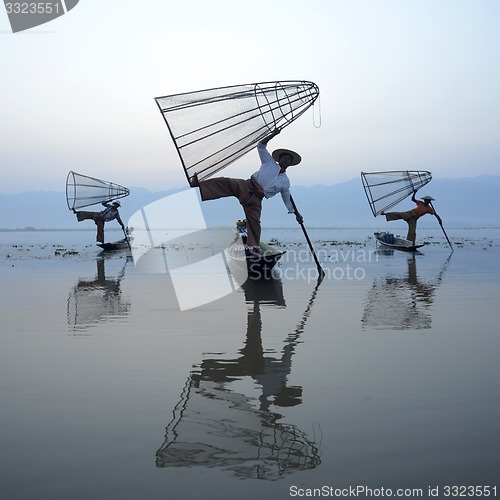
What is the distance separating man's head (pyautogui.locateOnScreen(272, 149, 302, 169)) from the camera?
17797 mm

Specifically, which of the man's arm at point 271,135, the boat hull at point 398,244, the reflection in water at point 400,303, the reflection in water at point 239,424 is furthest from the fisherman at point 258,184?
the boat hull at point 398,244

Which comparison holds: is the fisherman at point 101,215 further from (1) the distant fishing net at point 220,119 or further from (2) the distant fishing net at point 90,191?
(1) the distant fishing net at point 220,119

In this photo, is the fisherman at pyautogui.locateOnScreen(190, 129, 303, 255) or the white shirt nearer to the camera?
the fisherman at pyautogui.locateOnScreen(190, 129, 303, 255)

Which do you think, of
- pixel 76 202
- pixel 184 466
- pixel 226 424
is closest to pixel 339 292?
pixel 226 424

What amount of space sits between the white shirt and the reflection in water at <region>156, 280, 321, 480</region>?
10.8 meters

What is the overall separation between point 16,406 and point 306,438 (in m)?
2.94

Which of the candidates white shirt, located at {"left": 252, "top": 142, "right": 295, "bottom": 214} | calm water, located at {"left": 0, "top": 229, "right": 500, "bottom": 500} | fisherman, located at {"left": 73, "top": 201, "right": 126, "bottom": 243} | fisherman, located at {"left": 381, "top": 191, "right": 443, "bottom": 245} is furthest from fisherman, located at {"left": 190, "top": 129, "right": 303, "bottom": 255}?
fisherman, located at {"left": 73, "top": 201, "right": 126, "bottom": 243}

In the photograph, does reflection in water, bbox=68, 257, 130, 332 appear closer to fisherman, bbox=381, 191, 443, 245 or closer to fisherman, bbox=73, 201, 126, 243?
fisherman, bbox=73, 201, 126, 243

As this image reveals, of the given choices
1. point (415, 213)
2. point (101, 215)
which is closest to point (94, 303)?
point (101, 215)

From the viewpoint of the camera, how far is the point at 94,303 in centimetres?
1304

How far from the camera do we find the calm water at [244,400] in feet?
13.2

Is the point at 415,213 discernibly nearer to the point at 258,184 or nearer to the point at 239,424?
the point at 258,184

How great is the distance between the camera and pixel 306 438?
4.67 metres

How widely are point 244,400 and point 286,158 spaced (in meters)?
13.1
